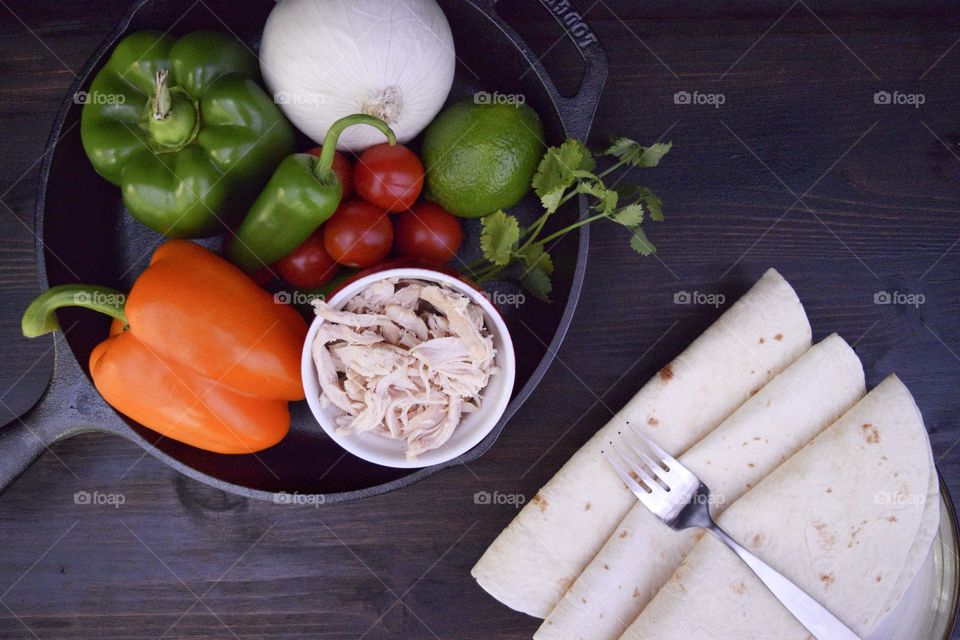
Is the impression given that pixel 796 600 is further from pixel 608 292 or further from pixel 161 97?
pixel 161 97

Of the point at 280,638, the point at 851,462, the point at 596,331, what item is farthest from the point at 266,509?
the point at 851,462

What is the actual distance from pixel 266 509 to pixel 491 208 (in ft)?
2.25

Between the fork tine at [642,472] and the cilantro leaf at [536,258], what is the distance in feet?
1.09

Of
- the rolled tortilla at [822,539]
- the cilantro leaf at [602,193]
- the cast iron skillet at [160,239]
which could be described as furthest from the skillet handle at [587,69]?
the rolled tortilla at [822,539]

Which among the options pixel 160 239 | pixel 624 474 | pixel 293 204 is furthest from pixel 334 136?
pixel 624 474

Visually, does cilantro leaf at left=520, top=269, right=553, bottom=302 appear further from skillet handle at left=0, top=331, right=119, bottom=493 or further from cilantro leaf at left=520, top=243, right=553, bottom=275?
skillet handle at left=0, top=331, right=119, bottom=493

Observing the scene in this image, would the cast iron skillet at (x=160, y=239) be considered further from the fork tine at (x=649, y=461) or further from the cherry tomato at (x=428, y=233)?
the fork tine at (x=649, y=461)

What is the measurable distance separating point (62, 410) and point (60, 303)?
188mm

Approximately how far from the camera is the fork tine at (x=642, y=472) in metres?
1.27

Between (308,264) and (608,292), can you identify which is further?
(608,292)

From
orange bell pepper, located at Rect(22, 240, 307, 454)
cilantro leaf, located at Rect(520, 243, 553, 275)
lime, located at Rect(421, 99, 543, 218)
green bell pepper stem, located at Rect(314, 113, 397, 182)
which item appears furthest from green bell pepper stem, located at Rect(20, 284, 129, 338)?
cilantro leaf, located at Rect(520, 243, 553, 275)

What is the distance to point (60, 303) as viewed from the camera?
1.14 m

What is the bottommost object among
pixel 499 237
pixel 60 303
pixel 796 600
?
pixel 796 600

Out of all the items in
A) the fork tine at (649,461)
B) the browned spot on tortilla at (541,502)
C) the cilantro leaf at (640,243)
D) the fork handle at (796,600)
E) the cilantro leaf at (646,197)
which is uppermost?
the cilantro leaf at (646,197)
